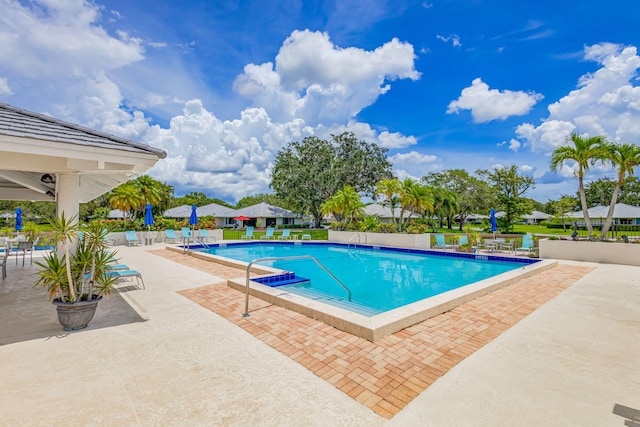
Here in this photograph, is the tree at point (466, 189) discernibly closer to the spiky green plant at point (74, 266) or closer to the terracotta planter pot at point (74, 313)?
the spiky green plant at point (74, 266)

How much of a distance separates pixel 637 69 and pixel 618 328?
1499 cm

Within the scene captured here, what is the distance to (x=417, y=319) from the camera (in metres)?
5.14

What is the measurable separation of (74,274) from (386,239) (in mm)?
→ 16246

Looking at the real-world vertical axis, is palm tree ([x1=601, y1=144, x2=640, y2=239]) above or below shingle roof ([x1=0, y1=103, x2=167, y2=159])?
above

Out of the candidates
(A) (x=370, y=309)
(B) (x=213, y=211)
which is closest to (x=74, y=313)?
(A) (x=370, y=309)

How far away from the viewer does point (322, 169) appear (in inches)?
1437

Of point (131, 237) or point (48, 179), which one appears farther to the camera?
point (131, 237)

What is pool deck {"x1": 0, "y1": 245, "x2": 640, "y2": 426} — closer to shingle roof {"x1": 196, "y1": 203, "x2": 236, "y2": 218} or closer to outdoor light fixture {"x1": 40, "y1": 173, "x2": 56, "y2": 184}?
outdoor light fixture {"x1": 40, "y1": 173, "x2": 56, "y2": 184}

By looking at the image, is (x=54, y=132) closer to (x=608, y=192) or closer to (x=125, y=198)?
(x=125, y=198)

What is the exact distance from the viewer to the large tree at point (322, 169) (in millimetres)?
36062

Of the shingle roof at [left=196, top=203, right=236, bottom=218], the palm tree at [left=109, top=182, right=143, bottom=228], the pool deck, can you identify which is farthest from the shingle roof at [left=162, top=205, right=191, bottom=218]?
the pool deck

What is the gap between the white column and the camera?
5.51 m

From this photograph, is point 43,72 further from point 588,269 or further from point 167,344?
point 588,269

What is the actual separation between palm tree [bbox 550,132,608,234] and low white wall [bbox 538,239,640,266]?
1389 millimetres
